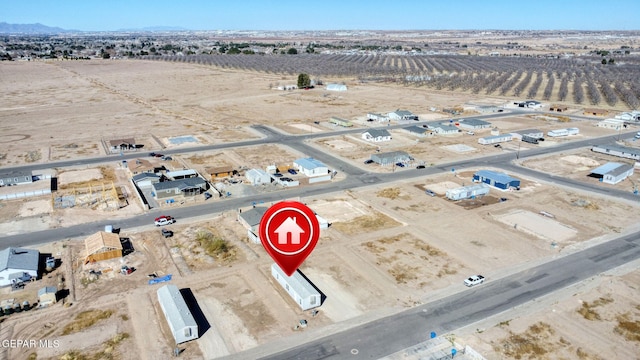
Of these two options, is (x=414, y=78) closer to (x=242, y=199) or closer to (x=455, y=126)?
(x=455, y=126)

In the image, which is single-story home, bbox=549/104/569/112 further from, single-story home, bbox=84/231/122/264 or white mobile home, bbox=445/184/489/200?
single-story home, bbox=84/231/122/264

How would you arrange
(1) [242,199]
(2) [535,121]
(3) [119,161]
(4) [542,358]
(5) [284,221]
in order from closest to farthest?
(5) [284,221]
(4) [542,358]
(1) [242,199]
(3) [119,161]
(2) [535,121]

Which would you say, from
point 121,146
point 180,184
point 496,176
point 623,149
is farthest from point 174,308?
point 623,149

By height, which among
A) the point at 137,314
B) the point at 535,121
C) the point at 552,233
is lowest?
the point at 137,314

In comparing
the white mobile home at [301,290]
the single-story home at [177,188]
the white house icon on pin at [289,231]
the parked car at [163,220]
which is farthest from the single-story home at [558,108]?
the white house icon on pin at [289,231]

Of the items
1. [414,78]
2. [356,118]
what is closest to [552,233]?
[356,118]

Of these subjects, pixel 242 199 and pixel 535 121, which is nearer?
pixel 242 199
